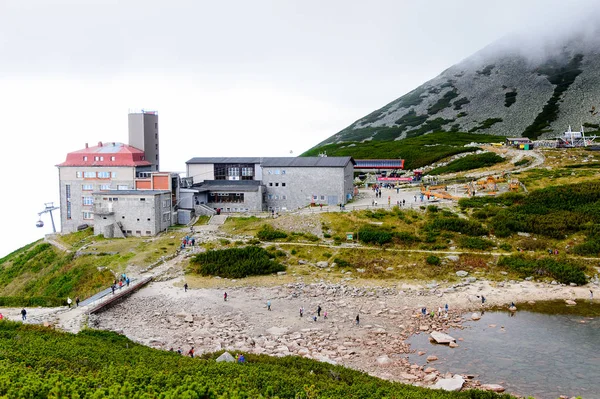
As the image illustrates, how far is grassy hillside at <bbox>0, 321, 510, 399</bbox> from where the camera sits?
18953 millimetres

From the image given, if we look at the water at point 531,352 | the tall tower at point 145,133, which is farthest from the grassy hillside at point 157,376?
the tall tower at point 145,133

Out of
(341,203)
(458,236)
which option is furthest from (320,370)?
(341,203)

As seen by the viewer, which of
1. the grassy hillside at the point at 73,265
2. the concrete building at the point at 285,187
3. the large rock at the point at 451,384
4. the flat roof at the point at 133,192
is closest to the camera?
the large rock at the point at 451,384

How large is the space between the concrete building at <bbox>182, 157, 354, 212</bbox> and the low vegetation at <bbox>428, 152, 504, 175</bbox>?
26777mm

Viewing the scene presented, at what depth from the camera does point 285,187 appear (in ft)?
230

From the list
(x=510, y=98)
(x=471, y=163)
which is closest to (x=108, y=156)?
(x=471, y=163)

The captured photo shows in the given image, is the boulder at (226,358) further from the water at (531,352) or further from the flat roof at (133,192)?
the flat roof at (133,192)

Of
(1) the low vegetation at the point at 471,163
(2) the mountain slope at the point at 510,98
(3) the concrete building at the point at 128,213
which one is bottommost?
(3) the concrete building at the point at 128,213

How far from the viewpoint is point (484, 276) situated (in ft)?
149

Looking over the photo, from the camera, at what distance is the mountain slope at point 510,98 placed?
14096 centimetres

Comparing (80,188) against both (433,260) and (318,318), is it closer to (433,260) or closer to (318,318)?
(318,318)

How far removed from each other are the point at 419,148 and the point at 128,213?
77331 mm

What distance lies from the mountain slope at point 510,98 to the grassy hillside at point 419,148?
1441 centimetres

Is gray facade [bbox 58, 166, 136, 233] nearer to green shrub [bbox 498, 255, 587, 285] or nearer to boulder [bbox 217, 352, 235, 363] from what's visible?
boulder [bbox 217, 352, 235, 363]
